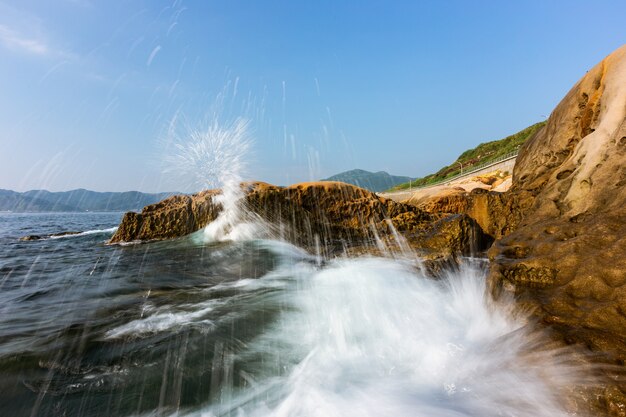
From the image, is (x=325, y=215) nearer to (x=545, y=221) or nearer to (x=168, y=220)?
(x=168, y=220)

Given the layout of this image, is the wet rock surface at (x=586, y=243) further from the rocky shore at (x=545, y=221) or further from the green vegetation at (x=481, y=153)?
the green vegetation at (x=481, y=153)

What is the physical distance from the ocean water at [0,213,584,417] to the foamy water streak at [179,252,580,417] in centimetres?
2

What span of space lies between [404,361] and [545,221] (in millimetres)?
4904

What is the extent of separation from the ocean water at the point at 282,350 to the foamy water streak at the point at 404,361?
0.02 metres

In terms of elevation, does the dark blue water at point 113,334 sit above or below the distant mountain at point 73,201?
below

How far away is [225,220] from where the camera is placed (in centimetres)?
1808

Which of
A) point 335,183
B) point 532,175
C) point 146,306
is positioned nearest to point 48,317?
point 146,306

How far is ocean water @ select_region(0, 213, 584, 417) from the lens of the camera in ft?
11.7

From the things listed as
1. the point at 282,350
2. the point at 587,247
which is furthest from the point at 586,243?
the point at 282,350

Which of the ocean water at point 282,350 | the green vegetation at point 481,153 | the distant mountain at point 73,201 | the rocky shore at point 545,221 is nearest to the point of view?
the ocean water at point 282,350

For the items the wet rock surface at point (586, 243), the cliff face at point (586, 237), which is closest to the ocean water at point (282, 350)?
the wet rock surface at point (586, 243)

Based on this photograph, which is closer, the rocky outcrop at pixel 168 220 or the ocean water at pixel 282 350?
the ocean water at pixel 282 350

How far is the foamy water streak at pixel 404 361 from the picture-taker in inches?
130

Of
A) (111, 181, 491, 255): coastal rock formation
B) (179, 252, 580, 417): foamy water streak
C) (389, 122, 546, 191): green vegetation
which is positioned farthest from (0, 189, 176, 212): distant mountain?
(179, 252, 580, 417): foamy water streak
